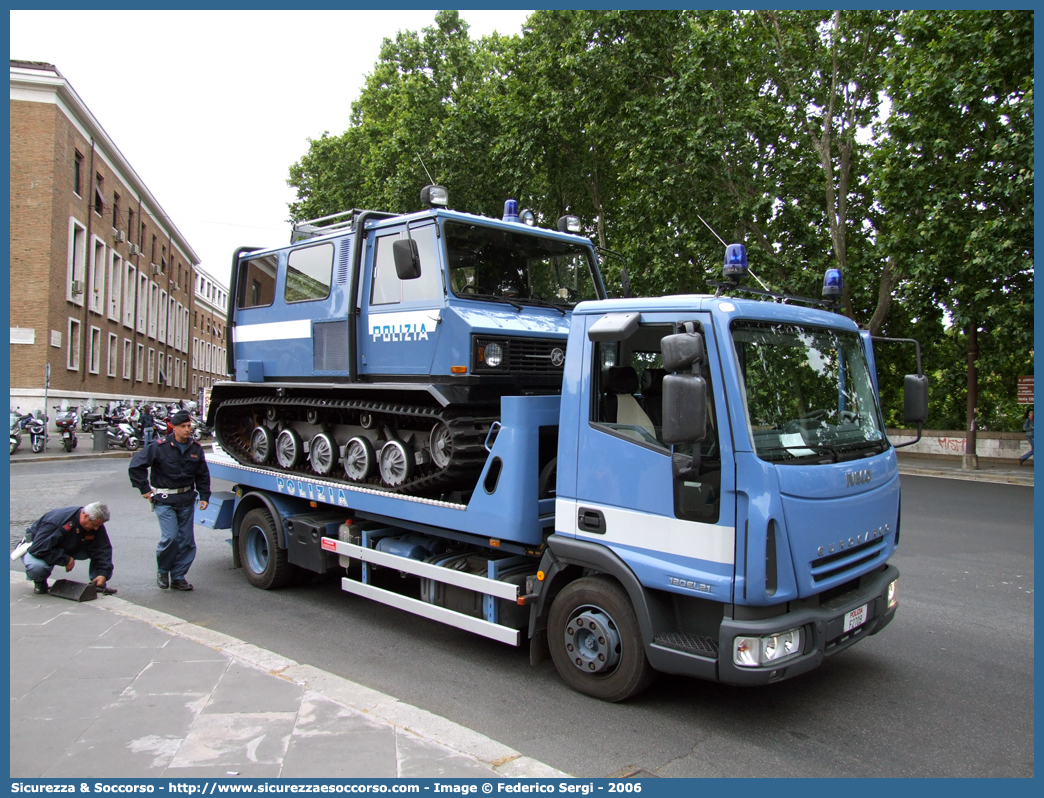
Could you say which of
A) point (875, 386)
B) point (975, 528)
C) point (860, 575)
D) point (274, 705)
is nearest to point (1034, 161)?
point (975, 528)

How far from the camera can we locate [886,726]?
4309mm

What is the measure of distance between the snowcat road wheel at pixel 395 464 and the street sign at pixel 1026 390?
18.8 m

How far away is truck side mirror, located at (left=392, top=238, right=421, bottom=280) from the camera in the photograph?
19.7 ft

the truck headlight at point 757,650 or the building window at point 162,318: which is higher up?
the building window at point 162,318

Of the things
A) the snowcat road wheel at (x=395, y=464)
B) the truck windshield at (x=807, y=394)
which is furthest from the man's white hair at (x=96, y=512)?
the truck windshield at (x=807, y=394)

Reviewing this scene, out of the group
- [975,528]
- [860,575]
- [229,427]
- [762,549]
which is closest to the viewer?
[762,549]

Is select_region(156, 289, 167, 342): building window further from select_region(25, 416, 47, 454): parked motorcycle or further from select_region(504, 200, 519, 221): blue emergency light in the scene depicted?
select_region(504, 200, 519, 221): blue emergency light

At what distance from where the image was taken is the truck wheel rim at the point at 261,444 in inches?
319

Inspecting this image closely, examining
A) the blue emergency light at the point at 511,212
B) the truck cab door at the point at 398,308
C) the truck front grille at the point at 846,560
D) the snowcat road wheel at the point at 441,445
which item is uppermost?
the blue emergency light at the point at 511,212

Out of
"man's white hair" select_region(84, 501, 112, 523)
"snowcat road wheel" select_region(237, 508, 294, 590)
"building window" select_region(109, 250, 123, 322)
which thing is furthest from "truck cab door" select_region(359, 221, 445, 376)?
"building window" select_region(109, 250, 123, 322)

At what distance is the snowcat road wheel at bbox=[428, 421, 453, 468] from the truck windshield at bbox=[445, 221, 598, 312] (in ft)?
3.65

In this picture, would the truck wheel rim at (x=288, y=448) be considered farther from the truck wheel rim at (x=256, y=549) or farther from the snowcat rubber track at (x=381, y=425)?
the truck wheel rim at (x=256, y=549)
